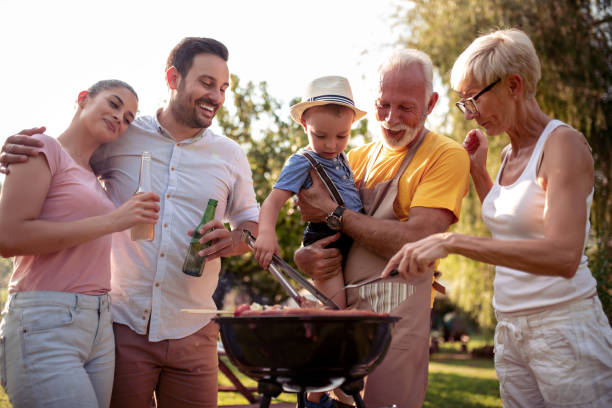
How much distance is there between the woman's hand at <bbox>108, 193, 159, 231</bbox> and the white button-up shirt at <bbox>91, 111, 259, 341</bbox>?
45cm

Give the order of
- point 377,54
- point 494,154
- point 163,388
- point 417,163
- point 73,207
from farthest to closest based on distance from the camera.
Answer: point 377,54, point 494,154, point 163,388, point 417,163, point 73,207

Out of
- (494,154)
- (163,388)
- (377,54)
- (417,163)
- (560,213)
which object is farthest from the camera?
(377,54)

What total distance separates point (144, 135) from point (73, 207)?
0.70 metres

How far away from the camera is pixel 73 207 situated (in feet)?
8.53

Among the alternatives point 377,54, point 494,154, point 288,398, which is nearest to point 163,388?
point 288,398

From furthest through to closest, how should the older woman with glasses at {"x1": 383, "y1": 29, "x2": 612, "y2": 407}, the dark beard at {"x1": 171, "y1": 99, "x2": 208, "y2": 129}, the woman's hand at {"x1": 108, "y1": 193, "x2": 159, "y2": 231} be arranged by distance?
the dark beard at {"x1": 171, "y1": 99, "x2": 208, "y2": 129}
the woman's hand at {"x1": 108, "y1": 193, "x2": 159, "y2": 231}
the older woman with glasses at {"x1": 383, "y1": 29, "x2": 612, "y2": 407}

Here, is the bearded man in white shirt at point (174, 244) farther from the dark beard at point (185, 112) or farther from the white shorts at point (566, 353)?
the white shorts at point (566, 353)

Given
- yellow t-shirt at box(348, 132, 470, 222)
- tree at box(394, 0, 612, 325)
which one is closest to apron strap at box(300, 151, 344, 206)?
yellow t-shirt at box(348, 132, 470, 222)

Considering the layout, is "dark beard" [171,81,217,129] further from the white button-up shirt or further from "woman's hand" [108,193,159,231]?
"woman's hand" [108,193,159,231]

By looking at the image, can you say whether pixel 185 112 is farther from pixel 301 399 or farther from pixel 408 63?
pixel 301 399

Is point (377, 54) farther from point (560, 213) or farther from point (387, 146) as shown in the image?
point (560, 213)

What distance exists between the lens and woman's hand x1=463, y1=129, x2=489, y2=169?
307cm

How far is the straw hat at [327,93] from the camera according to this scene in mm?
2926

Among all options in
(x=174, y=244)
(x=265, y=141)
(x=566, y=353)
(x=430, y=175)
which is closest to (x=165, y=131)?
(x=174, y=244)
